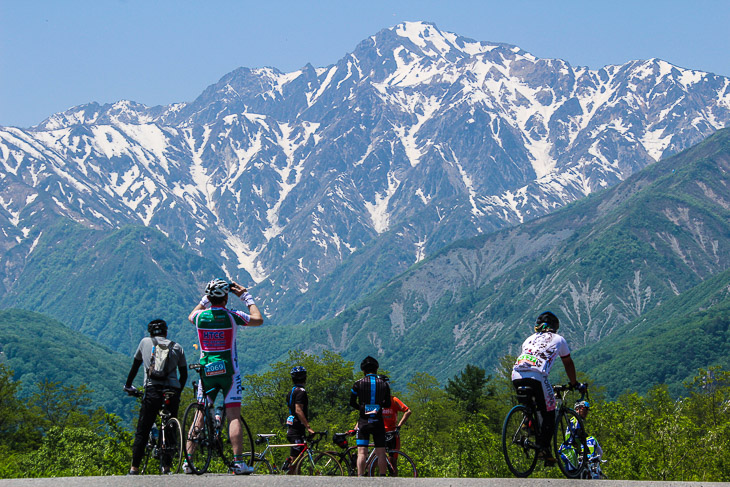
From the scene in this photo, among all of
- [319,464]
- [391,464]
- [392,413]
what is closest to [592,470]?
[391,464]

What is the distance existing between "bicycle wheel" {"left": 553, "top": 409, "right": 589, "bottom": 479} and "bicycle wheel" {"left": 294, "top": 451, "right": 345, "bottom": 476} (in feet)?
15.4

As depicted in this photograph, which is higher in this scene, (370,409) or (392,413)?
(392,413)

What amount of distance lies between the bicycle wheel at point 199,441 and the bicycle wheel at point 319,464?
2.41m

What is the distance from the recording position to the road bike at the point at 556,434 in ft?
55.2

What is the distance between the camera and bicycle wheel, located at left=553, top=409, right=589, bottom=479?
55.7 feet

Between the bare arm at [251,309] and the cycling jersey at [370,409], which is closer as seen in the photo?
the bare arm at [251,309]

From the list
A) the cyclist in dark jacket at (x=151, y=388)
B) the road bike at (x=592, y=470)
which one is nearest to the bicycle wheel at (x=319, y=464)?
the cyclist in dark jacket at (x=151, y=388)

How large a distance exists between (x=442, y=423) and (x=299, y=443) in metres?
76.2

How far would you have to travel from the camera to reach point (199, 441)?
54.7ft

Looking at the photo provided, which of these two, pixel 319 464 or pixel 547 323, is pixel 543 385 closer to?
pixel 547 323

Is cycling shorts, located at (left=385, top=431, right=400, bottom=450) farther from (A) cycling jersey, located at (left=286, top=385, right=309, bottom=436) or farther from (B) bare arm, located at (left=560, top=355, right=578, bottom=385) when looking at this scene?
(B) bare arm, located at (left=560, top=355, right=578, bottom=385)

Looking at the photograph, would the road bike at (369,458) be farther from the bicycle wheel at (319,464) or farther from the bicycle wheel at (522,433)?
the bicycle wheel at (522,433)

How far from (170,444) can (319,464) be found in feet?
11.1

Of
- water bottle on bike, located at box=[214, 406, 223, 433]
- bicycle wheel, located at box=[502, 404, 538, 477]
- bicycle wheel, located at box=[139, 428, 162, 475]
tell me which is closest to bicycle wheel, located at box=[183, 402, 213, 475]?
water bottle on bike, located at box=[214, 406, 223, 433]
